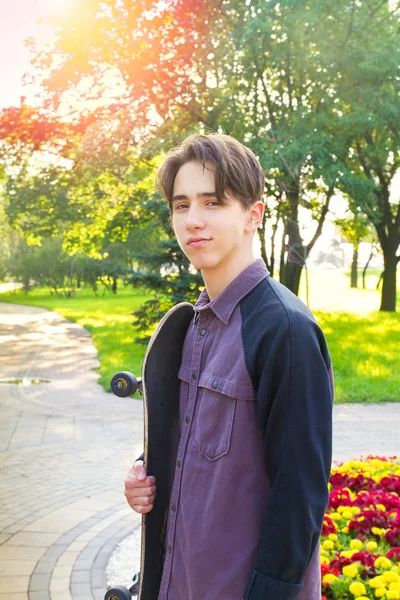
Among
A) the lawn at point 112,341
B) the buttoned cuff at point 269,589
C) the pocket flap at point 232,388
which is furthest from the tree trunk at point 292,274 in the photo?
the buttoned cuff at point 269,589

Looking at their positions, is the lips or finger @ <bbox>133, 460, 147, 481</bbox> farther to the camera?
finger @ <bbox>133, 460, 147, 481</bbox>

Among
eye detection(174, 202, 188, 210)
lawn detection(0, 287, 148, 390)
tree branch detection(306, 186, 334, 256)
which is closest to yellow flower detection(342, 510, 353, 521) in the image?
eye detection(174, 202, 188, 210)

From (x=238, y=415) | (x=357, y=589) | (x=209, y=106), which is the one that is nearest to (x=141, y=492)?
(x=238, y=415)

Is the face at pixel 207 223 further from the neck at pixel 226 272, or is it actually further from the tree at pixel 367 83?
the tree at pixel 367 83

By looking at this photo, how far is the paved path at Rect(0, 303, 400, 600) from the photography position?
4102 millimetres

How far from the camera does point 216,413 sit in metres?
1.64

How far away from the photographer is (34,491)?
5652 millimetres

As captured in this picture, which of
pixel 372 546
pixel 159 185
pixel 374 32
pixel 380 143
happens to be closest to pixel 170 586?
pixel 159 185

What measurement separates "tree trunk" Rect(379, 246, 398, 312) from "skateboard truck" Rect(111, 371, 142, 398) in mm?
22999

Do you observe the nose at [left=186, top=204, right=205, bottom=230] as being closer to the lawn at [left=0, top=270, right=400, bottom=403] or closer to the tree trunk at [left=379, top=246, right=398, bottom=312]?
the lawn at [left=0, top=270, right=400, bottom=403]

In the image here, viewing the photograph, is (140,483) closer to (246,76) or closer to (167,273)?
(167,273)

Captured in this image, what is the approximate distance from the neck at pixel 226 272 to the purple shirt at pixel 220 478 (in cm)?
3

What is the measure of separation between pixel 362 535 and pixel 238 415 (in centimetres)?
Answer: 264

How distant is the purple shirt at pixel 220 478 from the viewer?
158 cm
